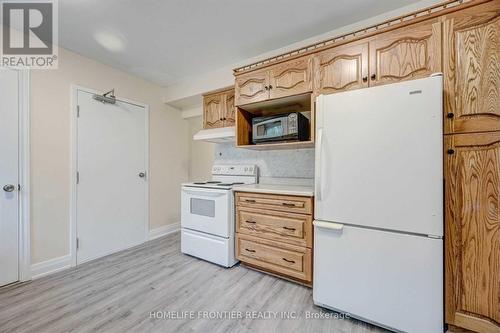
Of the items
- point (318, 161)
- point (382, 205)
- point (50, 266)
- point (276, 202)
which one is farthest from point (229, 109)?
point (50, 266)

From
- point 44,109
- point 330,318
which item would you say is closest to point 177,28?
point 44,109

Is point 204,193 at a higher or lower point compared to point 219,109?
lower

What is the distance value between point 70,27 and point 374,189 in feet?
9.75

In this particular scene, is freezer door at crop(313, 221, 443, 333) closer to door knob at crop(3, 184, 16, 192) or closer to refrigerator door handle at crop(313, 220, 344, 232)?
refrigerator door handle at crop(313, 220, 344, 232)

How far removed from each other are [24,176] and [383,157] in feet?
10.3

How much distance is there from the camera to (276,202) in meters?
2.12

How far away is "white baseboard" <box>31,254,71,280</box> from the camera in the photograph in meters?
2.19

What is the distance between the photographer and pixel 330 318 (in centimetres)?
161

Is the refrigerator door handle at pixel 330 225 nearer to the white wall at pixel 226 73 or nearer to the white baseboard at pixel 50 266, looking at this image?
the white wall at pixel 226 73

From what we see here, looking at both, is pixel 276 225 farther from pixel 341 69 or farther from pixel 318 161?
pixel 341 69

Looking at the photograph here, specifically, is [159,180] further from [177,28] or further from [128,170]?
[177,28]

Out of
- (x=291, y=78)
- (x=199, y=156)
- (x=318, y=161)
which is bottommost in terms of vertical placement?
(x=318, y=161)

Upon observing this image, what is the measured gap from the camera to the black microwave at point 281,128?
220 cm

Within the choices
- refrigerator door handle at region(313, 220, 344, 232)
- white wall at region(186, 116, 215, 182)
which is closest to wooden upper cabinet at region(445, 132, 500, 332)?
refrigerator door handle at region(313, 220, 344, 232)
